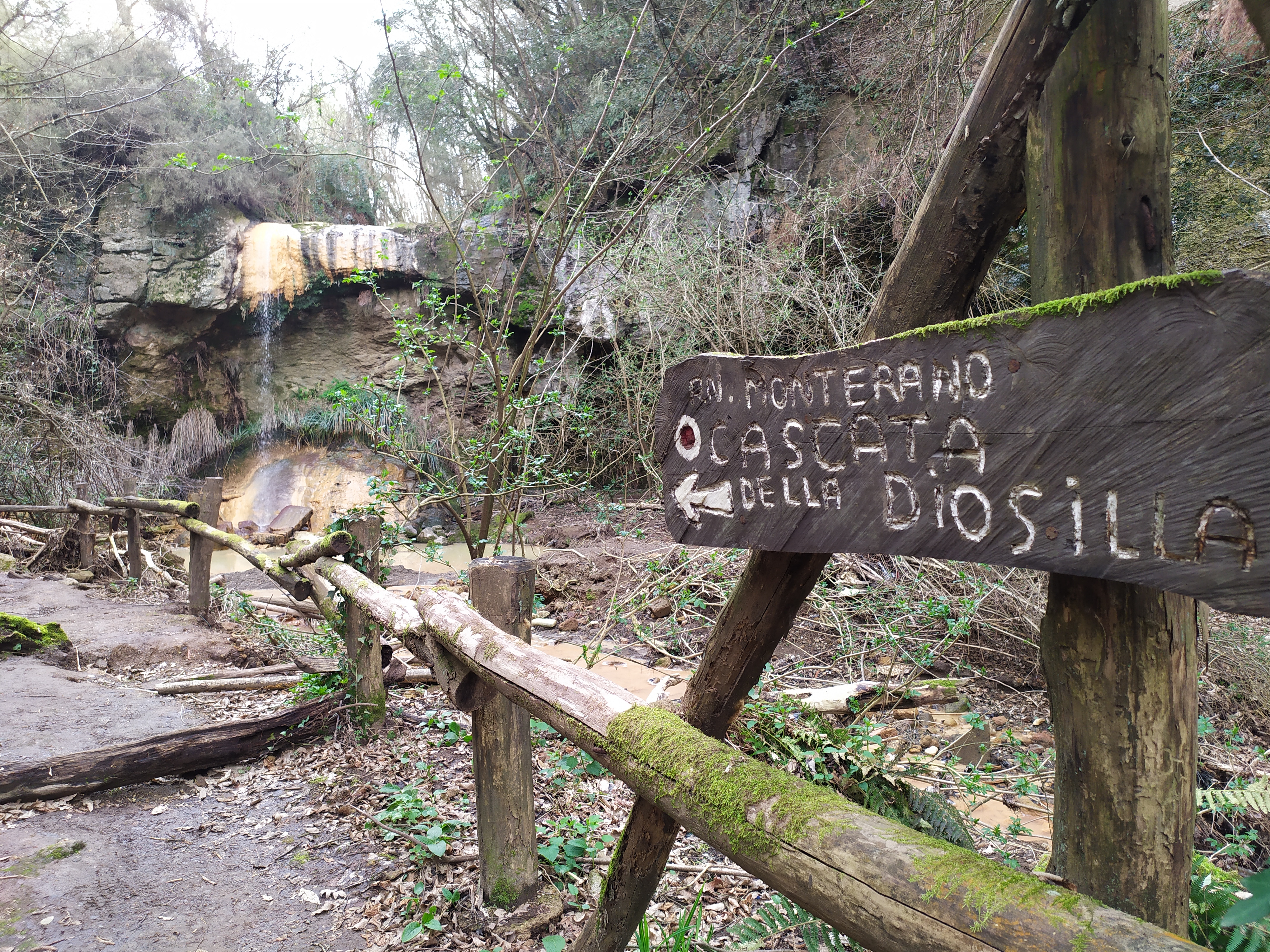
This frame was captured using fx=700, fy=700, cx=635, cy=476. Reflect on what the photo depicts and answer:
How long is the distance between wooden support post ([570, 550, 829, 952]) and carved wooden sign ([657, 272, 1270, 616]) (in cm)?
24

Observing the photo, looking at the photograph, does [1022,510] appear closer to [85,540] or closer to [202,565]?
[202,565]

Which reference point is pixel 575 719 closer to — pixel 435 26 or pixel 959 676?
pixel 959 676

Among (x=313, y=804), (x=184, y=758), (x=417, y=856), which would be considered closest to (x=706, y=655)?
(x=417, y=856)

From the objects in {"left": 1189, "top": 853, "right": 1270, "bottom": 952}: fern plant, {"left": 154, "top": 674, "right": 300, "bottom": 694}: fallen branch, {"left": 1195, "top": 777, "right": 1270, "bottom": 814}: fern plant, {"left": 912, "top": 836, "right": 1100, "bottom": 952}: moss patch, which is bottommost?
{"left": 154, "top": 674, "right": 300, "bottom": 694}: fallen branch

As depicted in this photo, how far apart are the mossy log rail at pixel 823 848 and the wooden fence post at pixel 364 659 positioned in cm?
202

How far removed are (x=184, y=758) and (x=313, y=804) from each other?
0.74 meters

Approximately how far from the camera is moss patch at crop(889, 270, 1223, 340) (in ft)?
2.45

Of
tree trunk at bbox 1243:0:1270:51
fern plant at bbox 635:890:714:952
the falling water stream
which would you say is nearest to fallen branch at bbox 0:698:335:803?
fern plant at bbox 635:890:714:952

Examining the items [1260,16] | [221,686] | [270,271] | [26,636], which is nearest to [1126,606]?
[1260,16]

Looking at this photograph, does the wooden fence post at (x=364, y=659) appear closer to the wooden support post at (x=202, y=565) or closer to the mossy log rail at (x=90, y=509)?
the wooden support post at (x=202, y=565)

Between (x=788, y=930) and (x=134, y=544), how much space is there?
8066mm

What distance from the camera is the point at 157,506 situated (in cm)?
687

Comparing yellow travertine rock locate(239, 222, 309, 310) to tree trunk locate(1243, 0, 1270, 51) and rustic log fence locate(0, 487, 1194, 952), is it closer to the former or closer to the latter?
rustic log fence locate(0, 487, 1194, 952)

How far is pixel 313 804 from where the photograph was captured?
3.14 meters
